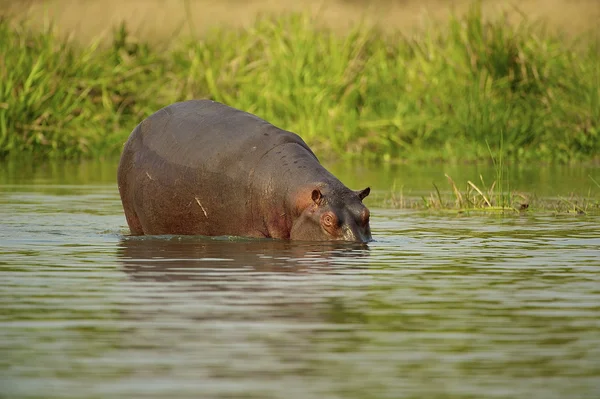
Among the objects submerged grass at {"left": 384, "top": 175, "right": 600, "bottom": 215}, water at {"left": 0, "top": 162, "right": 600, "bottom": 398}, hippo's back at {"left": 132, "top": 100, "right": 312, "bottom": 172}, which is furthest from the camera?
submerged grass at {"left": 384, "top": 175, "right": 600, "bottom": 215}

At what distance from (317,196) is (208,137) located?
3.84 feet

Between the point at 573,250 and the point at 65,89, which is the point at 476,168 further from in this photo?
the point at 573,250

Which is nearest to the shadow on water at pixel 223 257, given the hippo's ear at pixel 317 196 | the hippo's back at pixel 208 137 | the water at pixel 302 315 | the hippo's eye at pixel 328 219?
the water at pixel 302 315

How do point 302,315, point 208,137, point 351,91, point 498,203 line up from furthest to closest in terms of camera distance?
point 351,91, point 498,203, point 208,137, point 302,315

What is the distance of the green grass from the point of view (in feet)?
68.2

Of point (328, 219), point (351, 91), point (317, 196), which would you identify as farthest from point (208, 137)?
point (351, 91)

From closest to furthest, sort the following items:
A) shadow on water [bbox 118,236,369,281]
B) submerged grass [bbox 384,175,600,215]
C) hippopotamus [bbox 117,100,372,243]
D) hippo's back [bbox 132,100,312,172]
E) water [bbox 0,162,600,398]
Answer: water [bbox 0,162,600,398], shadow on water [bbox 118,236,369,281], hippopotamus [bbox 117,100,372,243], hippo's back [bbox 132,100,312,172], submerged grass [bbox 384,175,600,215]

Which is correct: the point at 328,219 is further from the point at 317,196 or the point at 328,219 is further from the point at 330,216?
the point at 317,196

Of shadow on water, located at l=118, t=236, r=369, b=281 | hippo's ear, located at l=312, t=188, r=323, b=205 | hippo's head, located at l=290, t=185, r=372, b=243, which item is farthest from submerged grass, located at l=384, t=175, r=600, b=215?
shadow on water, located at l=118, t=236, r=369, b=281

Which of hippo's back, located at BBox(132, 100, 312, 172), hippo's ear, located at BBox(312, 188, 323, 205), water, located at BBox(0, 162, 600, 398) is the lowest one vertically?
water, located at BBox(0, 162, 600, 398)

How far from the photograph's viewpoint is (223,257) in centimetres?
912

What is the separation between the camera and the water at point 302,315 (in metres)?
5.25

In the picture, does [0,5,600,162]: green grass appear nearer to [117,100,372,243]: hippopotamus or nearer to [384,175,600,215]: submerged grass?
[384,175,600,215]: submerged grass

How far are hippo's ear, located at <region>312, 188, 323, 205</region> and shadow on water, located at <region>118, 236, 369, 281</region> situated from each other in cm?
30
